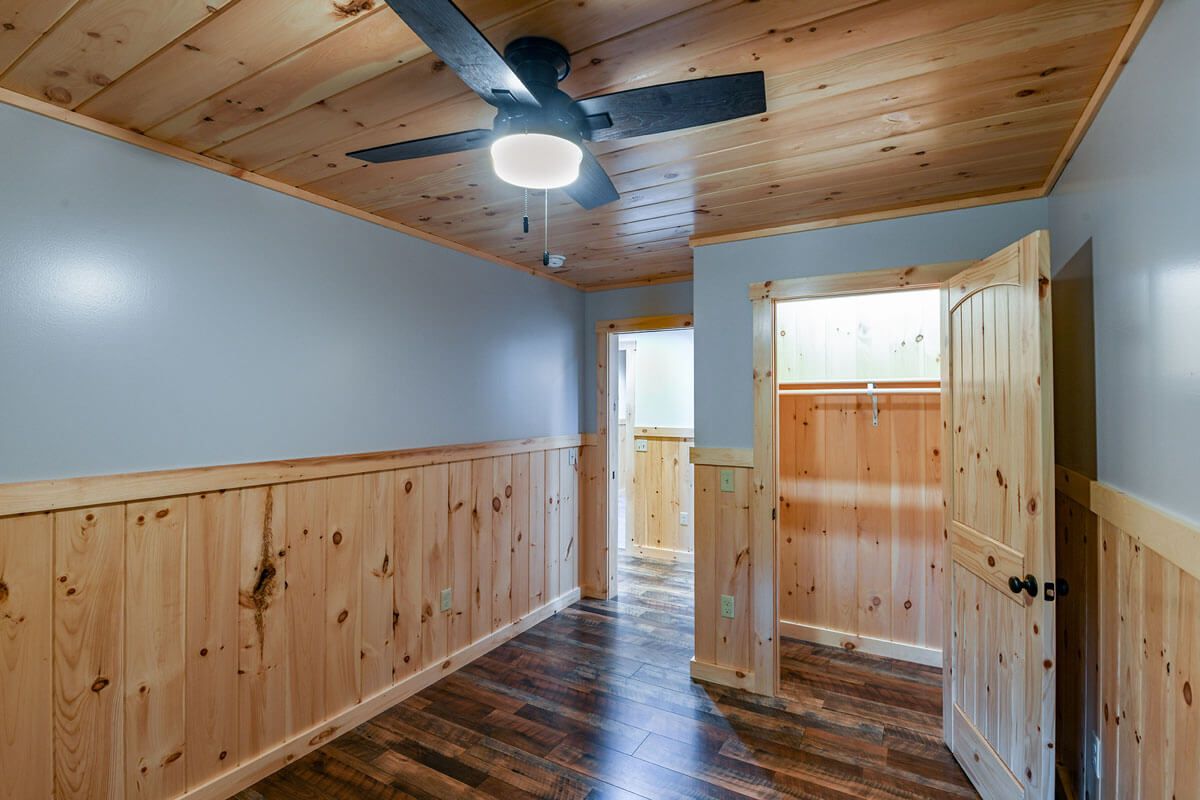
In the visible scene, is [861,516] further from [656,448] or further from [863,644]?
[656,448]

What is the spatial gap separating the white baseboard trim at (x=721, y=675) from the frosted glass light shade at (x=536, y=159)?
2675 mm

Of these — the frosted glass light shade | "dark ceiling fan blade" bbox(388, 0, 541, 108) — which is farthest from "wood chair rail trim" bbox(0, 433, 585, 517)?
"dark ceiling fan blade" bbox(388, 0, 541, 108)

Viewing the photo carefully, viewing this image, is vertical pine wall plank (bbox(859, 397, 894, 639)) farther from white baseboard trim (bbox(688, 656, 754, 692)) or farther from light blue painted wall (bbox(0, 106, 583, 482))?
light blue painted wall (bbox(0, 106, 583, 482))

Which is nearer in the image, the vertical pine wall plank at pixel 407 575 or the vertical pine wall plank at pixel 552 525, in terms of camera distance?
the vertical pine wall plank at pixel 407 575

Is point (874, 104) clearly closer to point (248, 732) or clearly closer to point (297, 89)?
point (297, 89)

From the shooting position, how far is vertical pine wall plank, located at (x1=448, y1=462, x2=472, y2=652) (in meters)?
3.18

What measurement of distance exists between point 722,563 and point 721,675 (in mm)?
599

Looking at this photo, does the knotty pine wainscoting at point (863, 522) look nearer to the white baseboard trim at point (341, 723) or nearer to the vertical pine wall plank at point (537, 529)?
the vertical pine wall plank at point (537, 529)

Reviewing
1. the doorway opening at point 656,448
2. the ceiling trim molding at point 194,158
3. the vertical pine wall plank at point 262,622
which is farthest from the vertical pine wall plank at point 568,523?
the vertical pine wall plank at point 262,622

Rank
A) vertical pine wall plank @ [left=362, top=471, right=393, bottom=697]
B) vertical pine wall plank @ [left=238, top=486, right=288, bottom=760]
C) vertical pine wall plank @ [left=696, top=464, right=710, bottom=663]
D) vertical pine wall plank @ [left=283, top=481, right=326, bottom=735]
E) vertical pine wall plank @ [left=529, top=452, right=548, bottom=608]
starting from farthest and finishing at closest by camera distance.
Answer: vertical pine wall plank @ [left=529, top=452, right=548, bottom=608] → vertical pine wall plank @ [left=696, top=464, right=710, bottom=663] → vertical pine wall plank @ [left=362, top=471, right=393, bottom=697] → vertical pine wall plank @ [left=283, top=481, right=326, bottom=735] → vertical pine wall plank @ [left=238, top=486, right=288, bottom=760]

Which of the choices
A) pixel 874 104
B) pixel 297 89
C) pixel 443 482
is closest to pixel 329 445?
pixel 443 482

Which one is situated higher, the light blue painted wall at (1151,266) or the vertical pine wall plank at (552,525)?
the light blue painted wall at (1151,266)

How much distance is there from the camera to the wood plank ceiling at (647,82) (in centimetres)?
132

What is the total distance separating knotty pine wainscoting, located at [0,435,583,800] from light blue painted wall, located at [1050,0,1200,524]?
2.78 metres
